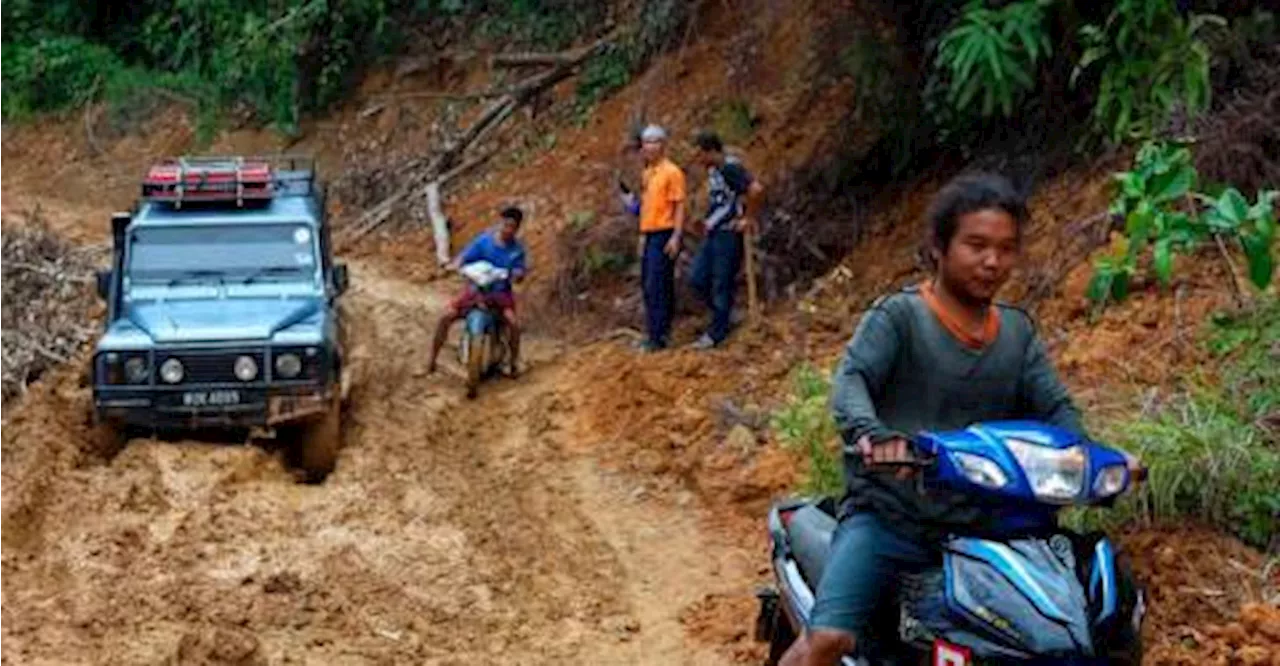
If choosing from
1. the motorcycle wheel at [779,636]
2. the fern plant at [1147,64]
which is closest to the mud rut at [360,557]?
the motorcycle wheel at [779,636]

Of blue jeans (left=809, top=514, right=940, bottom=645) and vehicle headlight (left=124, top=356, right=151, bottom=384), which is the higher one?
blue jeans (left=809, top=514, right=940, bottom=645)

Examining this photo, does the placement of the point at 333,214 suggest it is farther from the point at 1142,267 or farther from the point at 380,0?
the point at 1142,267

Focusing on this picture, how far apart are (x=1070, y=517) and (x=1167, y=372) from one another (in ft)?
6.29

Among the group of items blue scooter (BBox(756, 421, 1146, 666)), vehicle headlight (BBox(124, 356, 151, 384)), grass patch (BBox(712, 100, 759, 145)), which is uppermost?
grass patch (BBox(712, 100, 759, 145))

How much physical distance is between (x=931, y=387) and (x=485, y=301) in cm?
877

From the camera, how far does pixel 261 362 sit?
34.9 ft

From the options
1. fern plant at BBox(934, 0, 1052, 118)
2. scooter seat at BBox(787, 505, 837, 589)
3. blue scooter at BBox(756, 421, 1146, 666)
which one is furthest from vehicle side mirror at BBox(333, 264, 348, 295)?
blue scooter at BBox(756, 421, 1146, 666)

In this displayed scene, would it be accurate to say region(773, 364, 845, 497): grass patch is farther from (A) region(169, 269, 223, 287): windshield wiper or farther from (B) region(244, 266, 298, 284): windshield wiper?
(A) region(169, 269, 223, 287): windshield wiper

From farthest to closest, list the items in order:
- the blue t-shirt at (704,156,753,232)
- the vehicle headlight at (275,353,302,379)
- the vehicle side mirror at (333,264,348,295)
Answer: the blue t-shirt at (704,156,753,232) → the vehicle side mirror at (333,264,348,295) → the vehicle headlight at (275,353,302,379)

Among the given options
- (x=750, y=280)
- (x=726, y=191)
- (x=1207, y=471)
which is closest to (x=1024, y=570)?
(x=1207, y=471)

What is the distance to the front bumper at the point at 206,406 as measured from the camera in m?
10.5

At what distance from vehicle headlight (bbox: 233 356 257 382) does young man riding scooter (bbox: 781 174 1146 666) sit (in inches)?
250

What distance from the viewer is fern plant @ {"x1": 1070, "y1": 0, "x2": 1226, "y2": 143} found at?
10281 mm

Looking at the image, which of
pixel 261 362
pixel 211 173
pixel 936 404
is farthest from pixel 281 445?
pixel 936 404
